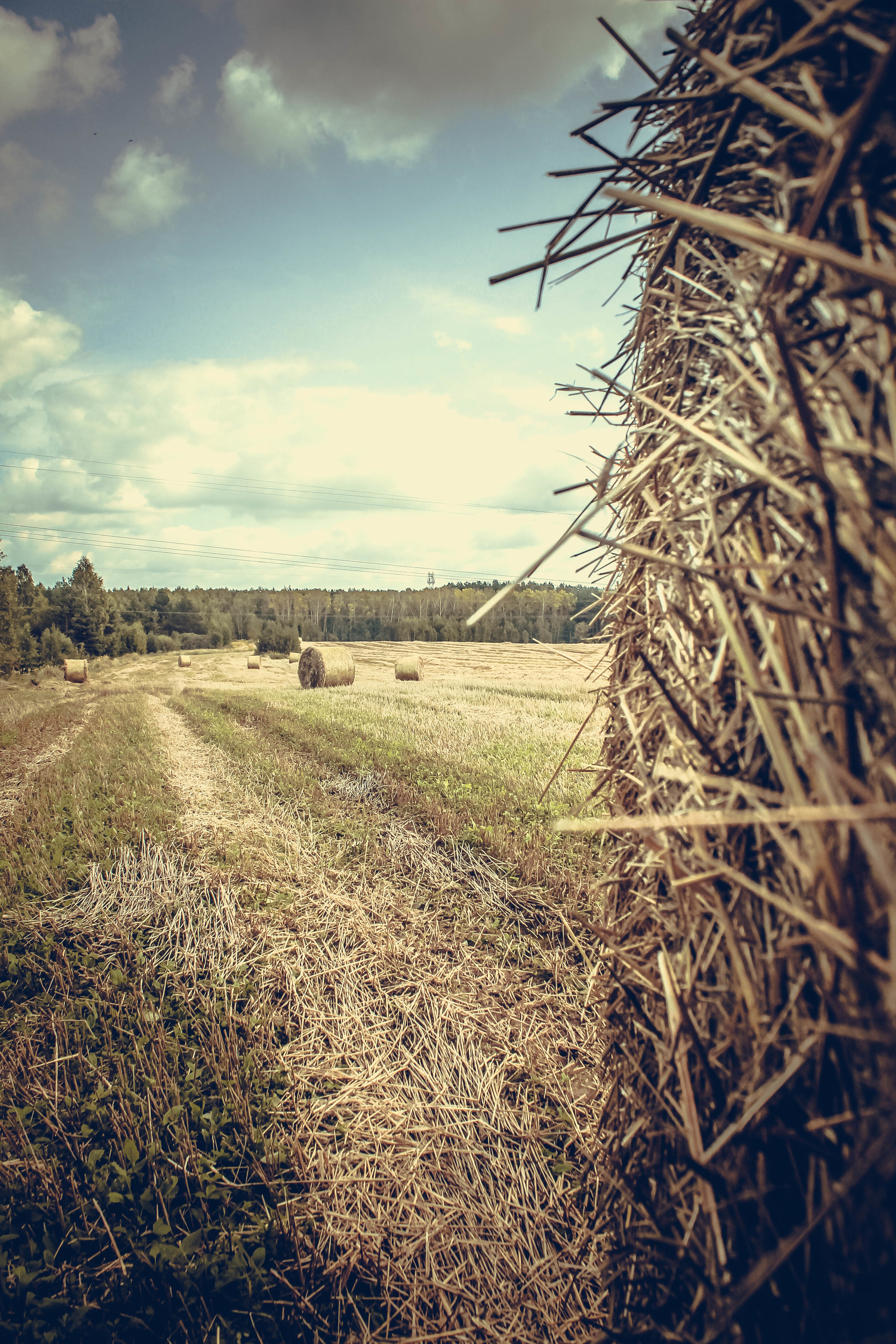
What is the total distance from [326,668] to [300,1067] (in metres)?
21.0

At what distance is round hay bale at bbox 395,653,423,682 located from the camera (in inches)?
1075

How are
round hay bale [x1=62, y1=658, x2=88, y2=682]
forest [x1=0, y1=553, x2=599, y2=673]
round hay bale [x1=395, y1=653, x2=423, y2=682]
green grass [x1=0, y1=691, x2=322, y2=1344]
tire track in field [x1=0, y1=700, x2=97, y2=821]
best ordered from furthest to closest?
forest [x1=0, y1=553, x2=599, y2=673] < round hay bale [x1=62, y1=658, x2=88, y2=682] < round hay bale [x1=395, y1=653, x2=423, y2=682] < tire track in field [x1=0, y1=700, x2=97, y2=821] < green grass [x1=0, y1=691, x2=322, y2=1344]

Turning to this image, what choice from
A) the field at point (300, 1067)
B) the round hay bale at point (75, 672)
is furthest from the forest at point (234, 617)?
the field at point (300, 1067)

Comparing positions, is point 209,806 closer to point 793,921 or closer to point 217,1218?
point 217,1218

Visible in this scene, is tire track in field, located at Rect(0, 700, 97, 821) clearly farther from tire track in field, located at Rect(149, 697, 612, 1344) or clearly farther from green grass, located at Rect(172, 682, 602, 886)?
tire track in field, located at Rect(149, 697, 612, 1344)

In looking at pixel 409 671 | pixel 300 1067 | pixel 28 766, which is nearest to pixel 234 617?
pixel 409 671

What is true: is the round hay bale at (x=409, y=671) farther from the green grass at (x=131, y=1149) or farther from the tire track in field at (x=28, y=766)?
the green grass at (x=131, y=1149)

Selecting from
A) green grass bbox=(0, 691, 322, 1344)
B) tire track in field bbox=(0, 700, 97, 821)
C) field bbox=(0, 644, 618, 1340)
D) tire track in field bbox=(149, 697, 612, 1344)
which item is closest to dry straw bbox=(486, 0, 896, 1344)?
tire track in field bbox=(149, 697, 612, 1344)

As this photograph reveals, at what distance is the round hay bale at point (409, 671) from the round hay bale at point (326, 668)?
331 cm

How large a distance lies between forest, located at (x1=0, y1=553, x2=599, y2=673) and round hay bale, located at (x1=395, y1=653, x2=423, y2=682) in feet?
30.9

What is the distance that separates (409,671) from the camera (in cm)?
2731

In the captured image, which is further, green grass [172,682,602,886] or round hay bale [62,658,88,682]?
round hay bale [62,658,88,682]

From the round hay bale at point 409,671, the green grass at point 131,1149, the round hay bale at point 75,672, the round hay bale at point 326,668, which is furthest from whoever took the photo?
the round hay bale at point 75,672

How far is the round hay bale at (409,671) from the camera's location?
89.6ft
